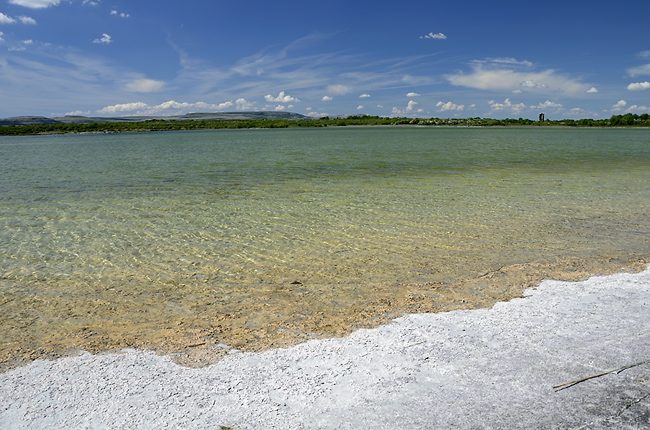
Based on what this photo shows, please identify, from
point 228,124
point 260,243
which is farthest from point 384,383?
point 228,124

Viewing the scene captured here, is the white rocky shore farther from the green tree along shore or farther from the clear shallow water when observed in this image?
the green tree along shore

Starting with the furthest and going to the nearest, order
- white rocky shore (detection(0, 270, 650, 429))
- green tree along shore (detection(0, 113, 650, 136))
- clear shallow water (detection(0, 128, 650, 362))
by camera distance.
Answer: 1. green tree along shore (detection(0, 113, 650, 136))
2. clear shallow water (detection(0, 128, 650, 362))
3. white rocky shore (detection(0, 270, 650, 429))

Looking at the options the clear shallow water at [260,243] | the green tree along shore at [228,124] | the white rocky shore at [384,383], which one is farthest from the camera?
the green tree along shore at [228,124]

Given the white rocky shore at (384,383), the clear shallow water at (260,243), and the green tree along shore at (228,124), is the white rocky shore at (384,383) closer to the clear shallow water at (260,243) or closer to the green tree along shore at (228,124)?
the clear shallow water at (260,243)

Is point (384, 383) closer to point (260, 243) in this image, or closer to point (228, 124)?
point (260, 243)

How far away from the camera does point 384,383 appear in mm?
3031

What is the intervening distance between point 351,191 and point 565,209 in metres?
6.15

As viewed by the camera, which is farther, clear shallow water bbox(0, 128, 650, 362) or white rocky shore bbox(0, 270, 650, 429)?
clear shallow water bbox(0, 128, 650, 362)

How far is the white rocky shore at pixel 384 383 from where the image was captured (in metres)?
2.67

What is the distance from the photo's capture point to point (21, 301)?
526 centimetres

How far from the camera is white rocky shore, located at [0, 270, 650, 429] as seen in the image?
267 cm

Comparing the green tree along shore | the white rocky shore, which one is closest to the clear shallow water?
the white rocky shore

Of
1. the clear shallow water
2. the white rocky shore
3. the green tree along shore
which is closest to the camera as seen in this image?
the white rocky shore

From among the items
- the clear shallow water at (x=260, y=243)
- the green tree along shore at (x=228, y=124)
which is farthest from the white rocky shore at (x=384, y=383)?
the green tree along shore at (x=228, y=124)
